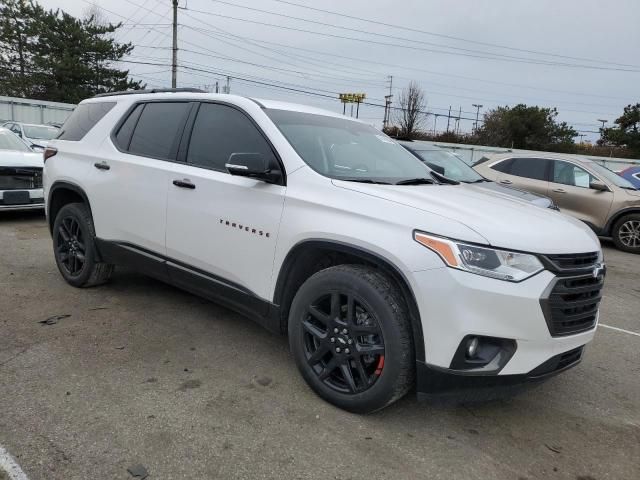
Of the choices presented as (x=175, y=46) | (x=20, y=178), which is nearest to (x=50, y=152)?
(x=20, y=178)

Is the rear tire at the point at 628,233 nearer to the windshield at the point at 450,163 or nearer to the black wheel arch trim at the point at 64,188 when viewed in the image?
the windshield at the point at 450,163

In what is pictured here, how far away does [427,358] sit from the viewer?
267 cm

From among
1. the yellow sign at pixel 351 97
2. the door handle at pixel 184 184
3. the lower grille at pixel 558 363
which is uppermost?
the yellow sign at pixel 351 97

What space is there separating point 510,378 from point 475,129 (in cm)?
6370

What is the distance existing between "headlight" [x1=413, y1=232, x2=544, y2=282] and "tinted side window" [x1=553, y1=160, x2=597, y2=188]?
8562 mm

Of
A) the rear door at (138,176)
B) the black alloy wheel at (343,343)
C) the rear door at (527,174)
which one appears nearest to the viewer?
the black alloy wheel at (343,343)

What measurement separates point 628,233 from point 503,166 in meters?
2.64

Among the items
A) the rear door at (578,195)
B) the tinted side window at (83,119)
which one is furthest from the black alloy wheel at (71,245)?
the rear door at (578,195)

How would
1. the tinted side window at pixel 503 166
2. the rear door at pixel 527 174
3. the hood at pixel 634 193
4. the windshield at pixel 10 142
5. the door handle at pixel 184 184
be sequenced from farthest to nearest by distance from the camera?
the tinted side window at pixel 503 166 < the rear door at pixel 527 174 < the hood at pixel 634 193 < the windshield at pixel 10 142 < the door handle at pixel 184 184

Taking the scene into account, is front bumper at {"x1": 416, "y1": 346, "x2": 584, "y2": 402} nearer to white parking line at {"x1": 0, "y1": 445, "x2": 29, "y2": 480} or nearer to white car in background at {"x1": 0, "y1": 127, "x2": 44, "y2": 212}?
white parking line at {"x1": 0, "y1": 445, "x2": 29, "y2": 480}

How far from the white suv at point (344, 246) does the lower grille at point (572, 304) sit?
0.01 meters

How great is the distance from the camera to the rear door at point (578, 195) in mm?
9977

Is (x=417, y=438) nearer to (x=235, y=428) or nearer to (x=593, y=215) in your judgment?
(x=235, y=428)

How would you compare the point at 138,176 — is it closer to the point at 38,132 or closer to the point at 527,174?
the point at 527,174
